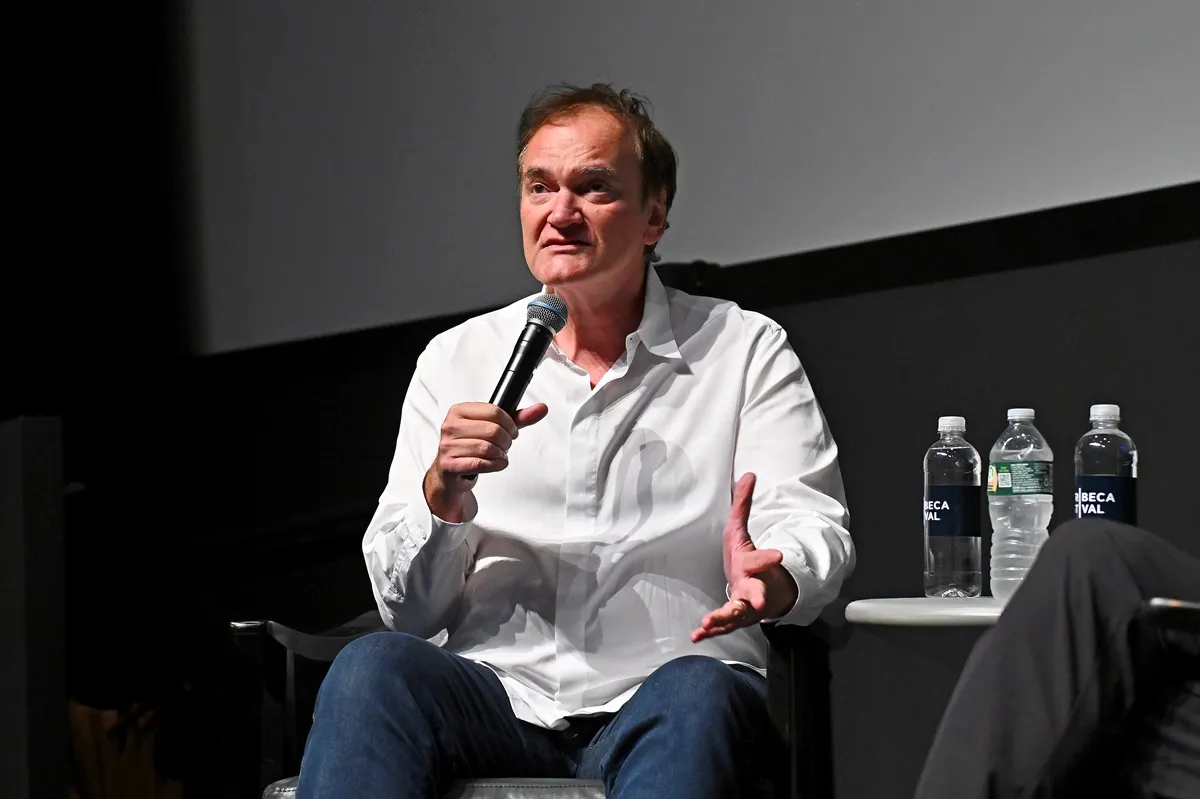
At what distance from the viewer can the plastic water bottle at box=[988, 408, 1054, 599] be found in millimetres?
2061

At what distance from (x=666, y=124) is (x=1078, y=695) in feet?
5.02

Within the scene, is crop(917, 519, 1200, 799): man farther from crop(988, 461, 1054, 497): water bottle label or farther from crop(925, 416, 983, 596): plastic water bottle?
crop(925, 416, 983, 596): plastic water bottle

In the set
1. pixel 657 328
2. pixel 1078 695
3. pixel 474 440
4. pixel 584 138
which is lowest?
pixel 1078 695

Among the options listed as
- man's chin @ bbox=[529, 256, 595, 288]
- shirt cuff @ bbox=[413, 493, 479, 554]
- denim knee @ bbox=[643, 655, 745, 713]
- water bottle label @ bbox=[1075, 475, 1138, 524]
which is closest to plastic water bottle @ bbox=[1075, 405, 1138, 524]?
water bottle label @ bbox=[1075, 475, 1138, 524]

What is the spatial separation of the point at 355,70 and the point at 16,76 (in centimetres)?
65

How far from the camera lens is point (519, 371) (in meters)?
1.50

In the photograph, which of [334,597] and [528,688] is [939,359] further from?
[334,597]

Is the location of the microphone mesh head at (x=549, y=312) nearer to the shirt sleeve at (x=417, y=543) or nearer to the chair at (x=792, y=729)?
the shirt sleeve at (x=417, y=543)

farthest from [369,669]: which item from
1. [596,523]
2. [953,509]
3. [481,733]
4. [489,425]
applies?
[953,509]

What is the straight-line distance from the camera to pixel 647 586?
1704 millimetres

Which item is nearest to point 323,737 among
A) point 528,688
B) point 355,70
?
point 528,688

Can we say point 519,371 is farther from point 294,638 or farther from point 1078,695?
point 1078,695

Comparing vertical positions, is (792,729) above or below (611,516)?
below

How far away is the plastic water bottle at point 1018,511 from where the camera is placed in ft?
6.76
